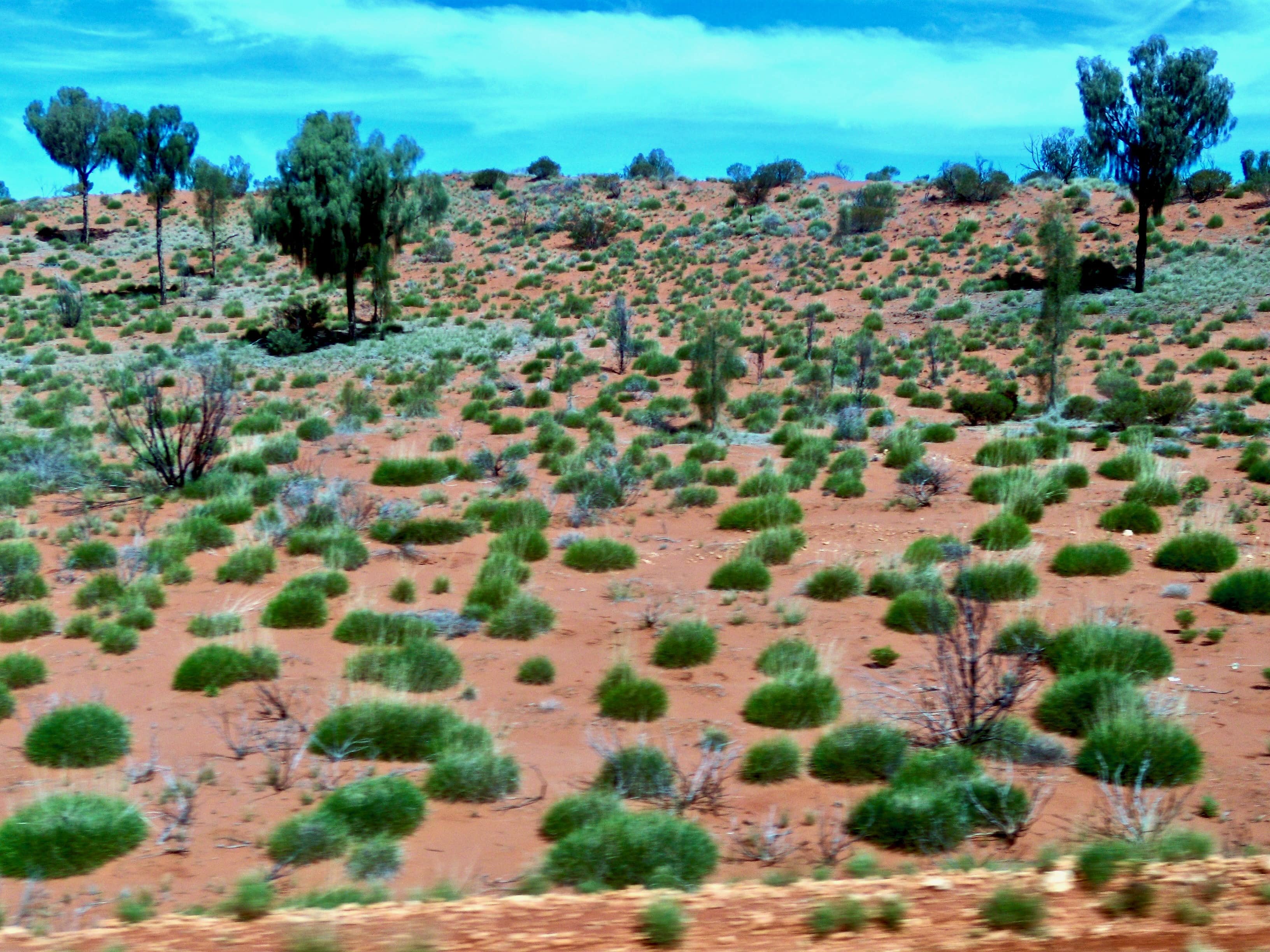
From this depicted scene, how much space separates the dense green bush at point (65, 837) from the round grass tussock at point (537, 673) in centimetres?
401

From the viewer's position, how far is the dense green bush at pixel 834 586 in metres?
12.9

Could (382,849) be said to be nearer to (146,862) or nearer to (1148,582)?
(146,862)

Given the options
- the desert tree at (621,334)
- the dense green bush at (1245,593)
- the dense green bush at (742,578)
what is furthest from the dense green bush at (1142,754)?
the desert tree at (621,334)

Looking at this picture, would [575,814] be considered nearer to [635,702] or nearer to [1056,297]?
[635,702]

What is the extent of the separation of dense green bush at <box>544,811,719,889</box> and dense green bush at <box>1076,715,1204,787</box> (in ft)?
10.2

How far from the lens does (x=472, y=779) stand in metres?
7.90

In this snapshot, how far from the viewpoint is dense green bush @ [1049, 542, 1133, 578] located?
13.2 metres

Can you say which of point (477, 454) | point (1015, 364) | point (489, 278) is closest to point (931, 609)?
point (477, 454)

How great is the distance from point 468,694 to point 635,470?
406 inches

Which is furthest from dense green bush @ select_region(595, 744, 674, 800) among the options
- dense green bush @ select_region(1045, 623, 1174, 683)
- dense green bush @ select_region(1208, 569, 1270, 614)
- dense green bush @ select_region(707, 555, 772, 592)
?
dense green bush @ select_region(1208, 569, 1270, 614)

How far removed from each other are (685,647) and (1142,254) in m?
36.8

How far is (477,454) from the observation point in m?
21.4

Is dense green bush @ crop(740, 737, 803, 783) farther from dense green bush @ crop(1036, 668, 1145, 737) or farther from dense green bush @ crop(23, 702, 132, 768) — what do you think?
dense green bush @ crop(23, 702, 132, 768)

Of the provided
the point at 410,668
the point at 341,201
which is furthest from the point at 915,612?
the point at 341,201
